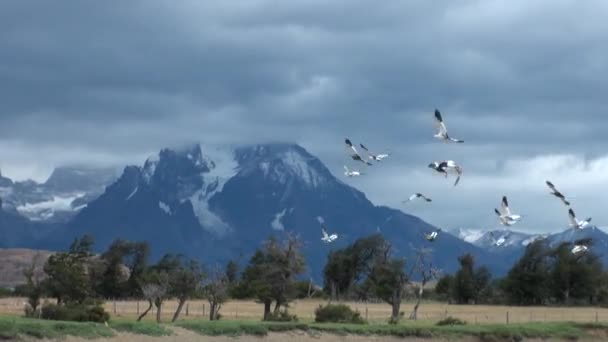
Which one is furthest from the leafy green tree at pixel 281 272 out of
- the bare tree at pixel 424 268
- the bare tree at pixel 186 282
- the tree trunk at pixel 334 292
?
the tree trunk at pixel 334 292

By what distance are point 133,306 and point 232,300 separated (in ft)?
76.6

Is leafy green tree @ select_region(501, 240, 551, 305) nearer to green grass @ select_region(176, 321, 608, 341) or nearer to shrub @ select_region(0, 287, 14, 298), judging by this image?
shrub @ select_region(0, 287, 14, 298)

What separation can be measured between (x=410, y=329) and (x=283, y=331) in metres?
8.55

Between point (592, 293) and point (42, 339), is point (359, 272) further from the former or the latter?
point (42, 339)

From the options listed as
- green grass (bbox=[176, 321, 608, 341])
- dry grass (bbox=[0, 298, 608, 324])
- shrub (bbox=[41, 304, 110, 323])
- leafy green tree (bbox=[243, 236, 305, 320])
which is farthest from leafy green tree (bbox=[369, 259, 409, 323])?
shrub (bbox=[41, 304, 110, 323])

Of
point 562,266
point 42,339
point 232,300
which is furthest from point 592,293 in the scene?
point 42,339

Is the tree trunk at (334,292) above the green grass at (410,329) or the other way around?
above

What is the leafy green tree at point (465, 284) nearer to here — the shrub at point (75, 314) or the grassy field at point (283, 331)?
the grassy field at point (283, 331)

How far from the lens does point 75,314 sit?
76.2 meters

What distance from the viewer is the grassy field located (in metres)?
53.6

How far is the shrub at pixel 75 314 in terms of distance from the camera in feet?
243

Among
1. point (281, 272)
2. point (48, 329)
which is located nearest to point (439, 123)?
point (48, 329)

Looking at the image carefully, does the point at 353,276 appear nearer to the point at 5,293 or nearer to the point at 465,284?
the point at 465,284

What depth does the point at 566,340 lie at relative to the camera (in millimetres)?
70688
